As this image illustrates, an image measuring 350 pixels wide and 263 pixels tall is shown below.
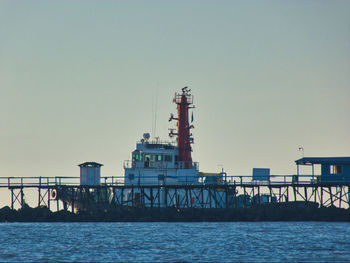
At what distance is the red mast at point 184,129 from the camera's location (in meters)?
90.7

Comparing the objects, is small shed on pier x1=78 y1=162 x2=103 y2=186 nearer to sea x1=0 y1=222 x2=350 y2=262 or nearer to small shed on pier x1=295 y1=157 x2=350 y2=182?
sea x1=0 y1=222 x2=350 y2=262

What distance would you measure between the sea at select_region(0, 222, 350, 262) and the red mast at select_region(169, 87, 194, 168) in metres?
16.8

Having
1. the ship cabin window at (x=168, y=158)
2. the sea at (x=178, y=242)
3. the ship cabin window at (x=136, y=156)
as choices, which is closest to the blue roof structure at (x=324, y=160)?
the sea at (x=178, y=242)

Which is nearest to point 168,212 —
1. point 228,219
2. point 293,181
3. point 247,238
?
point 228,219

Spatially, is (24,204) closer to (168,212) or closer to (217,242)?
(168,212)

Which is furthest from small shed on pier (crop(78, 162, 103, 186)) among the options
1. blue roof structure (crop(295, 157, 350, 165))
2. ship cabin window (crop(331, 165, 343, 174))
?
ship cabin window (crop(331, 165, 343, 174))

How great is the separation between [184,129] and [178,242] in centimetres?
3523

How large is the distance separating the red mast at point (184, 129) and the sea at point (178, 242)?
16.8 m

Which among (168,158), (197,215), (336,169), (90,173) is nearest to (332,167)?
(336,169)

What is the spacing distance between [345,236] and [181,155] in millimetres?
33093

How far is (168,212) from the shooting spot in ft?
258

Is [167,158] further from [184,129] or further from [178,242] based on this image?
[178,242]

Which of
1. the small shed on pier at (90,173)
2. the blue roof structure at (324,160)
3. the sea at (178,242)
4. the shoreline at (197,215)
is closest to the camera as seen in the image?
the sea at (178,242)

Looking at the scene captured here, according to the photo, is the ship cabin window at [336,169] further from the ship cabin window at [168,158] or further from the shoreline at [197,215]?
the ship cabin window at [168,158]
